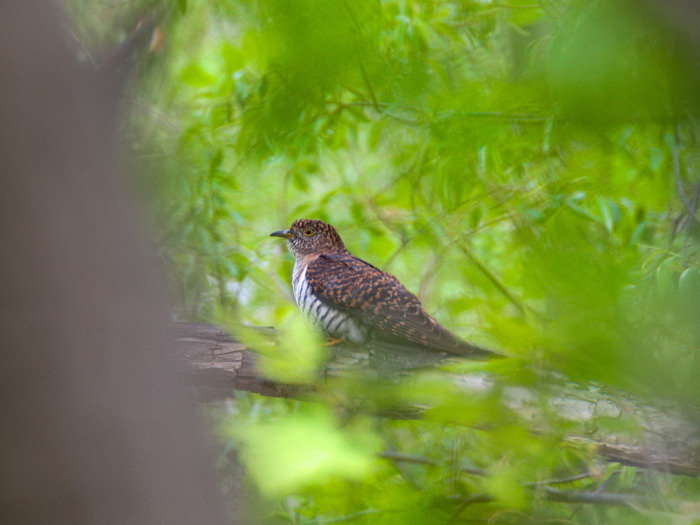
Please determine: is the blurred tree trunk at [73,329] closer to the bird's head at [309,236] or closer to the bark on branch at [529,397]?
the bark on branch at [529,397]

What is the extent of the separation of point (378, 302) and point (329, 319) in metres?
0.19

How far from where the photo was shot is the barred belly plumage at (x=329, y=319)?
7.10 ft

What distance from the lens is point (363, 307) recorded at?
84.4 inches

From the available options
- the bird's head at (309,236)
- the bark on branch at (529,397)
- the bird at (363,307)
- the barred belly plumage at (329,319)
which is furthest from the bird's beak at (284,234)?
the bark on branch at (529,397)

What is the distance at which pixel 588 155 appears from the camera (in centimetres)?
70

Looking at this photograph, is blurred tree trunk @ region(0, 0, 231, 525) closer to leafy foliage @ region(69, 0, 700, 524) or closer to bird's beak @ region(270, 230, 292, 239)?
leafy foliage @ region(69, 0, 700, 524)

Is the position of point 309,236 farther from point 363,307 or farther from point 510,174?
point 510,174

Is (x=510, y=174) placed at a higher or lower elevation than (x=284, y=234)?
higher

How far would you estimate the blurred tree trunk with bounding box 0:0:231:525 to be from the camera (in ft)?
1.28

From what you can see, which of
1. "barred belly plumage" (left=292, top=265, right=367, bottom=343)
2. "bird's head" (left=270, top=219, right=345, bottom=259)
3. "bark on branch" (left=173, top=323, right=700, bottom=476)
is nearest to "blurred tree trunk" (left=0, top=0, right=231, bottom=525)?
"bark on branch" (left=173, top=323, right=700, bottom=476)

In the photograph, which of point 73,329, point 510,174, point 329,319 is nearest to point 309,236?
point 329,319

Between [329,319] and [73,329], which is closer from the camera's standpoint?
[73,329]

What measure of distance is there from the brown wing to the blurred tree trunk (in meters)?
1.58

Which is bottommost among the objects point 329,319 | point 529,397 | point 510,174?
point 329,319
